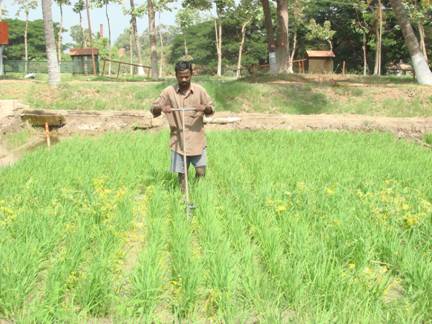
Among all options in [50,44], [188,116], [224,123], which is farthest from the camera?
[50,44]

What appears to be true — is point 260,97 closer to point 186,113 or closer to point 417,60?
point 417,60

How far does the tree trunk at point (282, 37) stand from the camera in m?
17.4

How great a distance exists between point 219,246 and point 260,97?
11.3 metres

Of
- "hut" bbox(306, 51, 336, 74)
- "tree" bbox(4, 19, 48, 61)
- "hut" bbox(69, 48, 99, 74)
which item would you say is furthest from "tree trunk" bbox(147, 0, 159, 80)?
"tree" bbox(4, 19, 48, 61)

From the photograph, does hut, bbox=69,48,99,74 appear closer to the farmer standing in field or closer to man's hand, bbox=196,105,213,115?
the farmer standing in field

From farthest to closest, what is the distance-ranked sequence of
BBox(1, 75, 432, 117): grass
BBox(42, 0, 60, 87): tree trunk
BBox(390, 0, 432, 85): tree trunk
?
BBox(390, 0, 432, 85): tree trunk < BBox(42, 0, 60, 87): tree trunk < BBox(1, 75, 432, 117): grass

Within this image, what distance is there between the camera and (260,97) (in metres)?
14.3

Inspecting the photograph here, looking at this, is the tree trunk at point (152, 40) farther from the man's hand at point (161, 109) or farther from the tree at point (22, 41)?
the tree at point (22, 41)

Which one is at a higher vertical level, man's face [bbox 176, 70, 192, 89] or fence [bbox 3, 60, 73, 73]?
fence [bbox 3, 60, 73, 73]

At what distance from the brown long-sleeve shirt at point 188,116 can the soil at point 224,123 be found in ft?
20.6

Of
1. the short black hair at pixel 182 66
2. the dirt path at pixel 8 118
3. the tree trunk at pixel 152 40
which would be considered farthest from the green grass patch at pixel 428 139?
the tree trunk at pixel 152 40

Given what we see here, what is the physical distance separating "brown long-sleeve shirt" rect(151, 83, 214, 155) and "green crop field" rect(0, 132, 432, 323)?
490mm

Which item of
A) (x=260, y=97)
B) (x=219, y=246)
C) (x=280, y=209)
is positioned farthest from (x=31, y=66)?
(x=219, y=246)

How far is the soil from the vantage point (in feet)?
35.5
